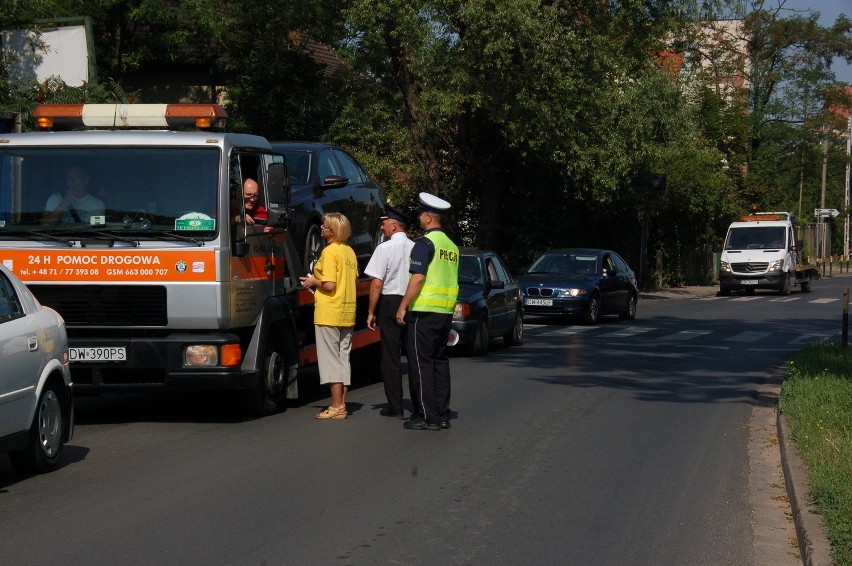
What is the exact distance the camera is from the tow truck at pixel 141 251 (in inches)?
412

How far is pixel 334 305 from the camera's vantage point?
11477 mm

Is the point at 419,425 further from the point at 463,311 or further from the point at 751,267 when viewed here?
the point at 751,267

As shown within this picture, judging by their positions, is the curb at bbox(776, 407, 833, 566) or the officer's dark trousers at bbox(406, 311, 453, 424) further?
the officer's dark trousers at bbox(406, 311, 453, 424)

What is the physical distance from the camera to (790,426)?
33.9ft

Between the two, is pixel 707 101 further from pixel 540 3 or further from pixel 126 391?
pixel 126 391

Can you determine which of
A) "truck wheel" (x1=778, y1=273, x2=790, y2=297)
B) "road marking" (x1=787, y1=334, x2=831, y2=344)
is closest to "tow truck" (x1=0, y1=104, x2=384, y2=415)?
"road marking" (x1=787, y1=334, x2=831, y2=344)

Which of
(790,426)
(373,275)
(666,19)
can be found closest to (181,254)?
(373,275)

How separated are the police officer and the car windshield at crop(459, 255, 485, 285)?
315 inches

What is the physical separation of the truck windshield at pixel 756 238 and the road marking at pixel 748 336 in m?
19.5

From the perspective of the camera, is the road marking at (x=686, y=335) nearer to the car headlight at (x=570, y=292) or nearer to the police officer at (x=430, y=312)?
the car headlight at (x=570, y=292)

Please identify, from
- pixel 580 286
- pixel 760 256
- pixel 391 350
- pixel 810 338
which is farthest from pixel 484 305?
pixel 760 256

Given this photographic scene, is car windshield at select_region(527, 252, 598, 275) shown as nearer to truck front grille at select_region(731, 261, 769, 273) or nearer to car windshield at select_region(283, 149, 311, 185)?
car windshield at select_region(283, 149, 311, 185)

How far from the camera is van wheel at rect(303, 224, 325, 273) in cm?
1243

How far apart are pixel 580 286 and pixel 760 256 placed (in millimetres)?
19545
